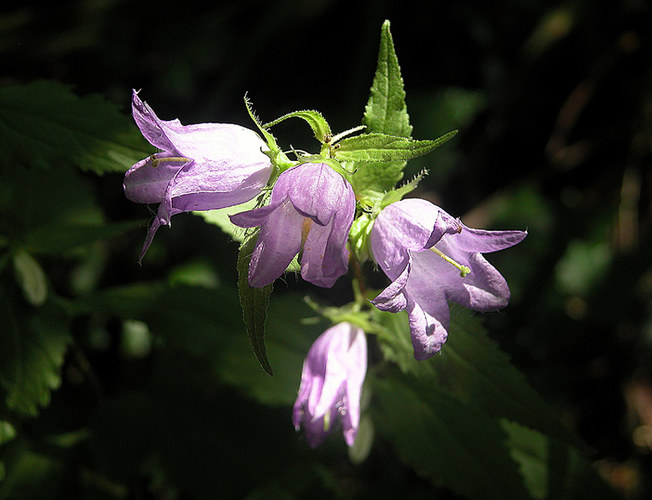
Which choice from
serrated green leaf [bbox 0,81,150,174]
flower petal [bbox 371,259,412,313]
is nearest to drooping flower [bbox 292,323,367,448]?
flower petal [bbox 371,259,412,313]

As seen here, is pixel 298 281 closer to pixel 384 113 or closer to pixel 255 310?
pixel 384 113

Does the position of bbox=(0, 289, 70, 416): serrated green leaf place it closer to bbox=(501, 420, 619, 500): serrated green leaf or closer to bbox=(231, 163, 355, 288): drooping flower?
bbox=(231, 163, 355, 288): drooping flower

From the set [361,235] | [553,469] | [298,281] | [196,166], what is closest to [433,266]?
[361,235]

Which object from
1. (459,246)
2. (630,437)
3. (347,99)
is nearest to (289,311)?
(459,246)

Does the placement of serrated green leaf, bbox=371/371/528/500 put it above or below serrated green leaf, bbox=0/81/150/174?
below

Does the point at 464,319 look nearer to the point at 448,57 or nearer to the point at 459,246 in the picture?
the point at 459,246

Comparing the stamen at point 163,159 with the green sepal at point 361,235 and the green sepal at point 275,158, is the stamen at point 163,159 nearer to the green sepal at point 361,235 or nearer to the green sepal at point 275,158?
the green sepal at point 275,158
